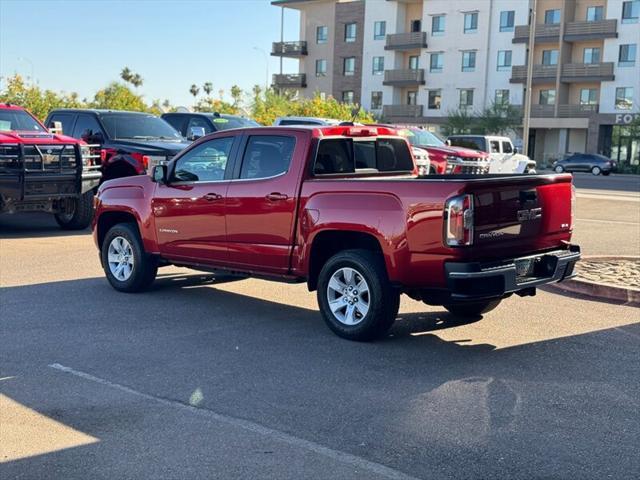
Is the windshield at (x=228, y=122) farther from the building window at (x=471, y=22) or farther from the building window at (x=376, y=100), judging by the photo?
the building window at (x=376, y=100)

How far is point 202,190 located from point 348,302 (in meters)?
2.23

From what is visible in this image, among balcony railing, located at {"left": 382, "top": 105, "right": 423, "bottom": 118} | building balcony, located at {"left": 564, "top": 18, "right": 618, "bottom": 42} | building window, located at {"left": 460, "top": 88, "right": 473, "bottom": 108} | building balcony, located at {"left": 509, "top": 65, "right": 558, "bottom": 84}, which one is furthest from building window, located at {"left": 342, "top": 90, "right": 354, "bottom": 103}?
building balcony, located at {"left": 564, "top": 18, "right": 618, "bottom": 42}

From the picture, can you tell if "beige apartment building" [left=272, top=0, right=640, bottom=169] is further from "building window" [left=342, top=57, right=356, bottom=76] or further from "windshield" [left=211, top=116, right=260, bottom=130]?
"windshield" [left=211, top=116, right=260, bottom=130]

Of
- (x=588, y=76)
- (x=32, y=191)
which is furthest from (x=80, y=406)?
(x=588, y=76)

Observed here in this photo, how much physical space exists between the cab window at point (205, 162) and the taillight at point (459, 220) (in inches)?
113

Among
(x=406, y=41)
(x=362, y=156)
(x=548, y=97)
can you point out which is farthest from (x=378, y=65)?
(x=362, y=156)

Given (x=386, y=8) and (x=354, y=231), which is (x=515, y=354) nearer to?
(x=354, y=231)

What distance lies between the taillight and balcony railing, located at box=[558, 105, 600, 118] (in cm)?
5734

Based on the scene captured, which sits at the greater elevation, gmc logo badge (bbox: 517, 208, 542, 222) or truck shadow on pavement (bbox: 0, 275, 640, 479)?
gmc logo badge (bbox: 517, 208, 542, 222)

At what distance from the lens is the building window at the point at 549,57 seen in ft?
202

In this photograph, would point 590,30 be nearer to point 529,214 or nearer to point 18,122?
point 18,122

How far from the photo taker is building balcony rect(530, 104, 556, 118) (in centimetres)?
6203

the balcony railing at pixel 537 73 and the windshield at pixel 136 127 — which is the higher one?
the balcony railing at pixel 537 73

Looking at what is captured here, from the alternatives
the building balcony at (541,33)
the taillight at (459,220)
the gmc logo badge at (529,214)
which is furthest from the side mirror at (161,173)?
the building balcony at (541,33)
